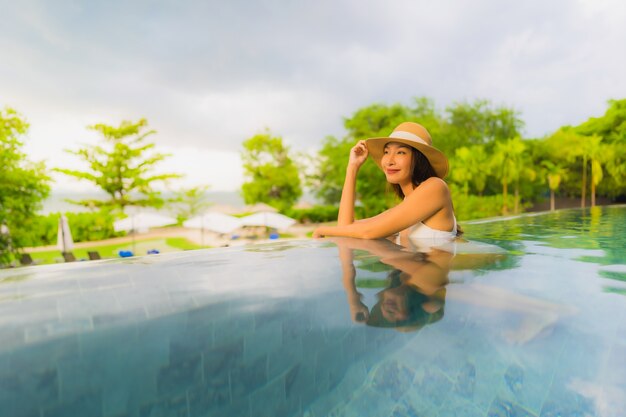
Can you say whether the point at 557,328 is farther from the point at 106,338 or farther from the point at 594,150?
the point at 594,150

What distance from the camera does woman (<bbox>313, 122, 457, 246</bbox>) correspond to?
10.7 ft

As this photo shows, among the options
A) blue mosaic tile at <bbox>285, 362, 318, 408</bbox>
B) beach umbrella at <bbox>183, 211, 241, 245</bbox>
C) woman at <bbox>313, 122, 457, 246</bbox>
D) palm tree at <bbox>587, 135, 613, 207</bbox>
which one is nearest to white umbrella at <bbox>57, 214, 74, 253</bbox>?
beach umbrella at <bbox>183, 211, 241, 245</bbox>

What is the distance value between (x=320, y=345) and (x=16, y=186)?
14470 millimetres

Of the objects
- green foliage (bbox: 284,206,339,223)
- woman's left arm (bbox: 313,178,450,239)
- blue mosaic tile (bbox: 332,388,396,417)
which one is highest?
woman's left arm (bbox: 313,178,450,239)

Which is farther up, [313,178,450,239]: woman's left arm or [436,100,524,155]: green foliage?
[436,100,524,155]: green foliage

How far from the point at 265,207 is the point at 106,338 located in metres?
27.9

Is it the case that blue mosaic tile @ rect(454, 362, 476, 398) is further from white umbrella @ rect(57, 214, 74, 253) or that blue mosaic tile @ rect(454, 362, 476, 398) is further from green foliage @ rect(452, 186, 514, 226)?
green foliage @ rect(452, 186, 514, 226)

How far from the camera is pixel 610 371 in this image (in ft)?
4.23

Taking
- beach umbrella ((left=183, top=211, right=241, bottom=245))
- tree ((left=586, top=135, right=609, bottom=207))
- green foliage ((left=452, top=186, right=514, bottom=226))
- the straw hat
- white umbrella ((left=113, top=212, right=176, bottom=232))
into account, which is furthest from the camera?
tree ((left=586, top=135, right=609, bottom=207))

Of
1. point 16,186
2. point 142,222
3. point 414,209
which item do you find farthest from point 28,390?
point 142,222

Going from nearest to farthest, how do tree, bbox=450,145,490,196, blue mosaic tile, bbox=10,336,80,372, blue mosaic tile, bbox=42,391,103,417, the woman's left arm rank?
blue mosaic tile, bbox=42,391,103,417 < blue mosaic tile, bbox=10,336,80,372 < the woman's left arm < tree, bbox=450,145,490,196

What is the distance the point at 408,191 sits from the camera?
3.77 meters

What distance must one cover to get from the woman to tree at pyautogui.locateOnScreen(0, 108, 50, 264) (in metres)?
12.5

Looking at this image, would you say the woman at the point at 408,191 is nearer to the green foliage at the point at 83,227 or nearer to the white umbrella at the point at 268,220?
the white umbrella at the point at 268,220
